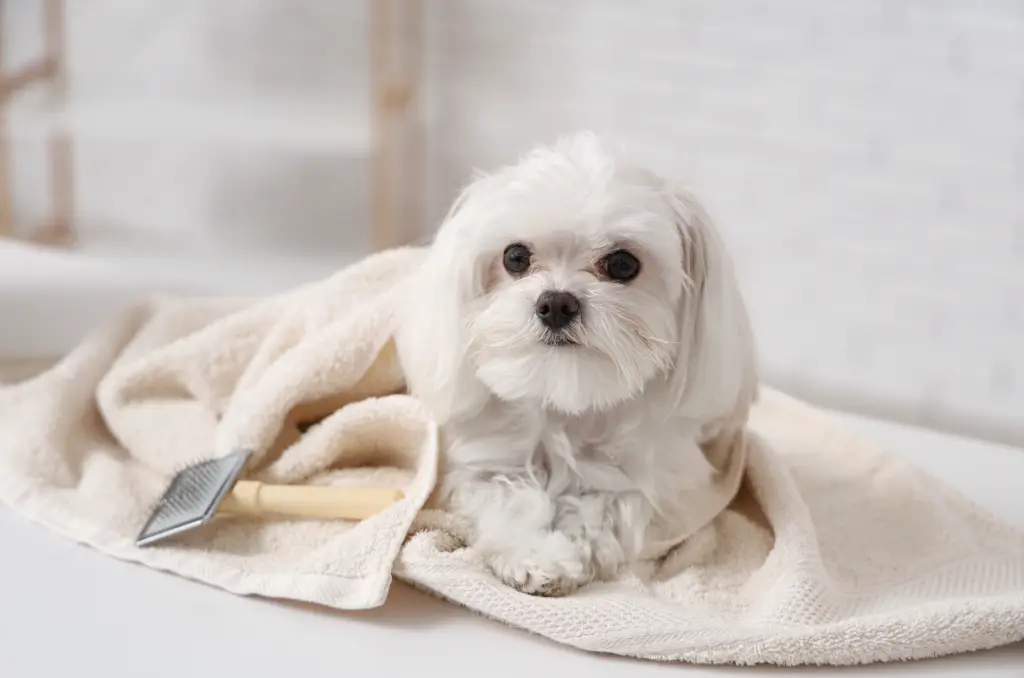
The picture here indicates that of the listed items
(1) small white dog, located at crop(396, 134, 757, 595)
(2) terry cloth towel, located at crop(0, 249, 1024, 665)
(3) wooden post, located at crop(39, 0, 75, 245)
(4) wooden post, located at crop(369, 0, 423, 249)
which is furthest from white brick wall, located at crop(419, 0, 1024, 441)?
(3) wooden post, located at crop(39, 0, 75, 245)

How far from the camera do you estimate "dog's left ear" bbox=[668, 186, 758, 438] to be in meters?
1.32

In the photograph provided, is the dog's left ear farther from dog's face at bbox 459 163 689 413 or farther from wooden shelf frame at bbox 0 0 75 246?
wooden shelf frame at bbox 0 0 75 246

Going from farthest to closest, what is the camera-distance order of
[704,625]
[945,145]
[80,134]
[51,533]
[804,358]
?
[80,134] < [804,358] < [945,145] < [51,533] < [704,625]

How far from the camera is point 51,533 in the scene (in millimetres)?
1461

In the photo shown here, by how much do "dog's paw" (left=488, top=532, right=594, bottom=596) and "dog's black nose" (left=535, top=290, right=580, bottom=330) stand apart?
25 centimetres

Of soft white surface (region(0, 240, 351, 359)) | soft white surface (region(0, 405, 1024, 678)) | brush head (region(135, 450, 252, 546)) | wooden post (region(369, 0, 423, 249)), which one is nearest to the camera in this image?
soft white surface (region(0, 405, 1024, 678))

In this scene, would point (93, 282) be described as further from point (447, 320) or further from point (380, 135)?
point (447, 320)

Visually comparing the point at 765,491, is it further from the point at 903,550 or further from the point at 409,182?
the point at 409,182

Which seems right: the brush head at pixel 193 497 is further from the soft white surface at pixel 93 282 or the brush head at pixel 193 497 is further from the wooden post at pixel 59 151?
the wooden post at pixel 59 151

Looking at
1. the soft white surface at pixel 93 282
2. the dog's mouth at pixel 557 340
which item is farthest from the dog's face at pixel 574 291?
the soft white surface at pixel 93 282

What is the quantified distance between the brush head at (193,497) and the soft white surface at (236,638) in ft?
0.17

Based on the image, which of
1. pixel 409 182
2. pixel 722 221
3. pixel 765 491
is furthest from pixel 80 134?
pixel 765 491

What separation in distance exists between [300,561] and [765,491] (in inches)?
22.8

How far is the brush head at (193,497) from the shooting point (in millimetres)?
1396
